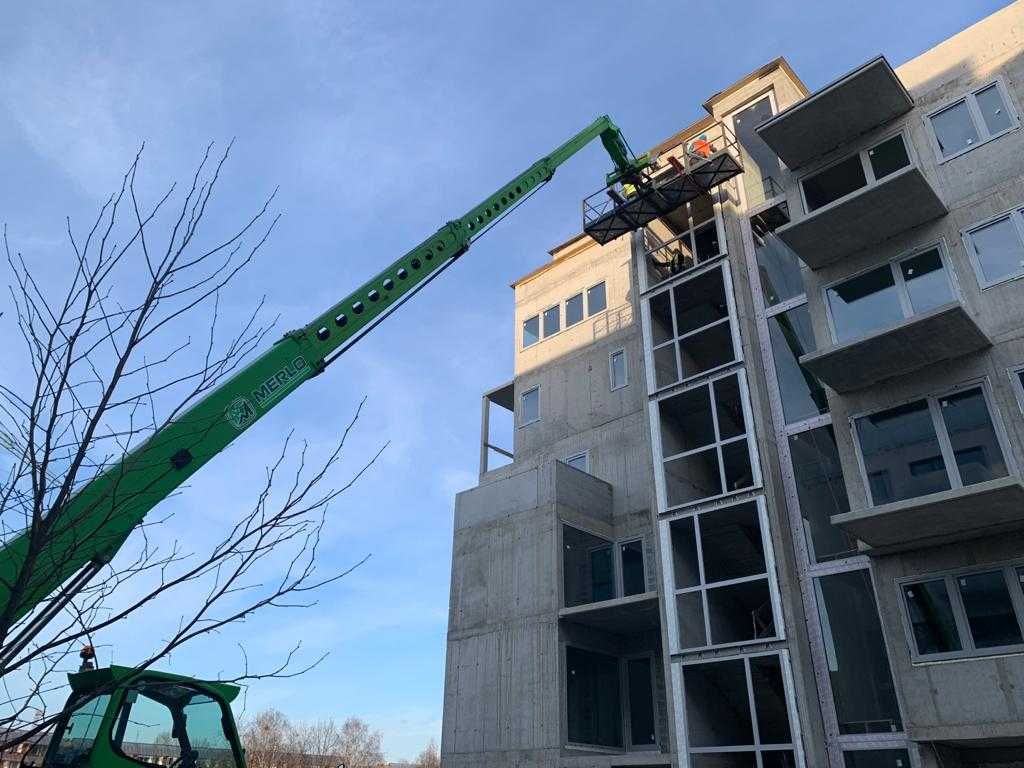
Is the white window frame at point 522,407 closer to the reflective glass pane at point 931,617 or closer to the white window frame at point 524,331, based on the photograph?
the white window frame at point 524,331

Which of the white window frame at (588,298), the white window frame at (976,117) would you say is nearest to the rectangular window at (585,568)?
the white window frame at (588,298)

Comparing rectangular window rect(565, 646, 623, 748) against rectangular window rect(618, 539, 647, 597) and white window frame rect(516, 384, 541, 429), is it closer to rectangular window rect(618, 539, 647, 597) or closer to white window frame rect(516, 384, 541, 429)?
rectangular window rect(618, 539, 647, 597)

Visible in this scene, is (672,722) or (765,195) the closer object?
(672,722)

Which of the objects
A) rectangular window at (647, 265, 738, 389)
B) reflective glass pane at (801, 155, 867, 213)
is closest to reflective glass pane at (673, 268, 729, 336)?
Answer: rectangular window at (647, 265, 738, 389)

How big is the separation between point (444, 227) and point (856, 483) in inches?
386

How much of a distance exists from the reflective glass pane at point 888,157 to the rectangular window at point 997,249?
8.35ft

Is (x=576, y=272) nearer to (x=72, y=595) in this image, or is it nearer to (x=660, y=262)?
(x=660, y=262)

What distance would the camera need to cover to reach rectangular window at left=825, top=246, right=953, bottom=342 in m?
16.8

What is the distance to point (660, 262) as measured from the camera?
25.6 meters

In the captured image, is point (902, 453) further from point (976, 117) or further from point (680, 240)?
point (680, 240)

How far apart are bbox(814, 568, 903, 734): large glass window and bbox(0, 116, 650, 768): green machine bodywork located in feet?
35.1

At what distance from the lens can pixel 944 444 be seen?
50.6 feet

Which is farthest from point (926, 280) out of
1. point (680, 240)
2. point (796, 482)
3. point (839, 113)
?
point (680, 240)

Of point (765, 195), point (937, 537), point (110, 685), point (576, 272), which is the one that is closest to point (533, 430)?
point (576, 272)
